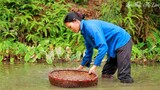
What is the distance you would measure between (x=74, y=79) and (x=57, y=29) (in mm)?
3782

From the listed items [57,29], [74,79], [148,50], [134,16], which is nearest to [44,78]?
[74,79]

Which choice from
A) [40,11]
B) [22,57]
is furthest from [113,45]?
[40,11]

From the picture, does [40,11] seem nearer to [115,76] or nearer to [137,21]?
[137,21]

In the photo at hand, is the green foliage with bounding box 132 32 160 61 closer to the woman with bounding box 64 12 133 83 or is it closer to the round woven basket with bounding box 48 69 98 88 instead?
the woman with bounding box 64 12 133 83

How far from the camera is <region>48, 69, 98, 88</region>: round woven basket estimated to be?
6.61 metres

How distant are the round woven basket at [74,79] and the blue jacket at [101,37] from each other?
219mm

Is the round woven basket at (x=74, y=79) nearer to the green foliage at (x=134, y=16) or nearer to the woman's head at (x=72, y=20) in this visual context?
the woman's head at (x=72, y=20)

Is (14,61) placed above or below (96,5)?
below

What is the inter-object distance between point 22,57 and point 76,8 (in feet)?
9.99

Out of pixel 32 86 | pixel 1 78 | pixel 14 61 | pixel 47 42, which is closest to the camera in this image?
pixel 32 86

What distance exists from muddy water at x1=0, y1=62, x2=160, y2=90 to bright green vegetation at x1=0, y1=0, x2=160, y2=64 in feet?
1.67

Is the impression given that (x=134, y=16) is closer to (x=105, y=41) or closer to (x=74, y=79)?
(x=105, y=41)

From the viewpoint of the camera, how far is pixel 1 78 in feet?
24.6


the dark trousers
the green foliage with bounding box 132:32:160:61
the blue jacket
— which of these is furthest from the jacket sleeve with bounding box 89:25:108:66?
the green foliage with bounding box 132:32:160:61
